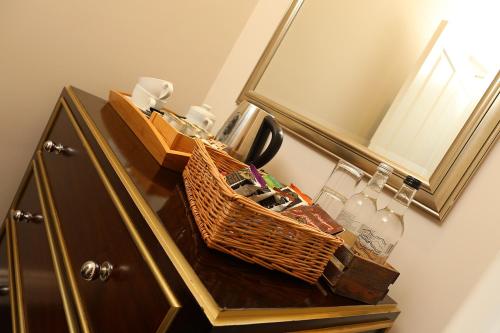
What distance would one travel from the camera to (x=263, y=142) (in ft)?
2.82

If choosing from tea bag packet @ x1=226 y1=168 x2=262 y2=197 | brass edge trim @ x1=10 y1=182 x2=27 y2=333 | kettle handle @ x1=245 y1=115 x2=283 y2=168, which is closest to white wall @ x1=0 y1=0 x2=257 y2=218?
brass edge trim @ x1=10 y1=182 x2=27 y2=333

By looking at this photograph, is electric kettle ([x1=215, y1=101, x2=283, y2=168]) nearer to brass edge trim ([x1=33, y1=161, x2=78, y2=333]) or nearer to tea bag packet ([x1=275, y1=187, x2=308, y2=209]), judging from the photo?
tea bag packet ([x1=275, y1=187, x2=308, y2=209])

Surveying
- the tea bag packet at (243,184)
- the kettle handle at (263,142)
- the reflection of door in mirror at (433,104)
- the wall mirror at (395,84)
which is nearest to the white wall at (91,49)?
the wall mirror at (395,84)

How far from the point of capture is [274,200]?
23.4 inches

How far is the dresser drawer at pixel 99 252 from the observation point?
0.42 m

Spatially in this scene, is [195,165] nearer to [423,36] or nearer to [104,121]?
[104,121]

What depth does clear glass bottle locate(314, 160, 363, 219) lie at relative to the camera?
789 mm

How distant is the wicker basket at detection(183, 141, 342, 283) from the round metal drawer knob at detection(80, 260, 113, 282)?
0.14m

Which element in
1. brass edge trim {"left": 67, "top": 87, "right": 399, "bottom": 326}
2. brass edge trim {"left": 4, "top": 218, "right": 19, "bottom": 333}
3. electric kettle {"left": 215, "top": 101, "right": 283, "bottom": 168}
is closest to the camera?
brass edge trim {"left": 67, "top": 87, "right": 399, "bottom": 326}

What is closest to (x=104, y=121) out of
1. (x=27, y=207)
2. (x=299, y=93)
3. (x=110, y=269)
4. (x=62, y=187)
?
(x=62, y=187)

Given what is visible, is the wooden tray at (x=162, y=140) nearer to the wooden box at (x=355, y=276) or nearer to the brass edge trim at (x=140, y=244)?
the brass edge trim at (x=140, y=244)

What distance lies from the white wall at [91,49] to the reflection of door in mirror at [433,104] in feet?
2.78

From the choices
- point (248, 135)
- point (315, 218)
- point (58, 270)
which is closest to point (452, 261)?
point (315, 218)

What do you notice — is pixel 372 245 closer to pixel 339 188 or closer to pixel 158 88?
pixel 339 188
